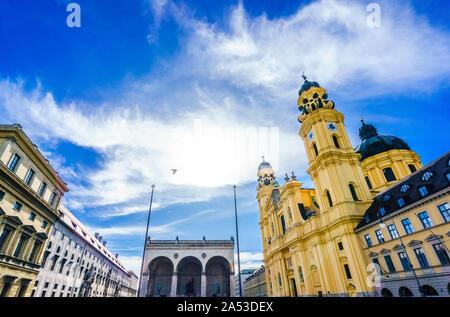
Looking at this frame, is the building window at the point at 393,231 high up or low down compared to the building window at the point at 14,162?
down

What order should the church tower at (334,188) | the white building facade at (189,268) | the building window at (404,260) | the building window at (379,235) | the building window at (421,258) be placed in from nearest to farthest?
the building window at (421,258), the building window at (404,260), the building window at (379,235), the church tower at (334,188), the white building facade at (189,268)

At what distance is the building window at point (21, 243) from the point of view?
81.5 feet

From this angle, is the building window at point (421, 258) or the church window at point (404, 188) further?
the church window at point (404, 188)

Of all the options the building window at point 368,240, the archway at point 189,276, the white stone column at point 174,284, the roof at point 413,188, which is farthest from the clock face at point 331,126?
the white stone column at point 174,284

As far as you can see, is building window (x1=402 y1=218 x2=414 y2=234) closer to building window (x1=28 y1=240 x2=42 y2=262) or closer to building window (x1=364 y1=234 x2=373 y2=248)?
building window (x1=364 y1=234 x2=373 y2=248)

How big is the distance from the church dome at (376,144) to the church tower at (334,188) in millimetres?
13255

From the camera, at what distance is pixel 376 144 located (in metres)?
45.6

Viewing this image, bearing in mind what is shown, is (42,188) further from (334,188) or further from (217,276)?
(217,276)

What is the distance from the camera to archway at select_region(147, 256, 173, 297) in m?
54.9

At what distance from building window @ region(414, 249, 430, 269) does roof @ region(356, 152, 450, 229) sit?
408 cm

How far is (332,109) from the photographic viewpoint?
3812 centimetres

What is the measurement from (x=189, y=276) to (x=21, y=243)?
1607 inches

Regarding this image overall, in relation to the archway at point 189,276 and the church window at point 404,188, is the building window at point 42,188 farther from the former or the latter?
the church window at point 404,188

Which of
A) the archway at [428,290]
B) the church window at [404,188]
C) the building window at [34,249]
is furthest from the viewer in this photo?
the building window at [34,249]
